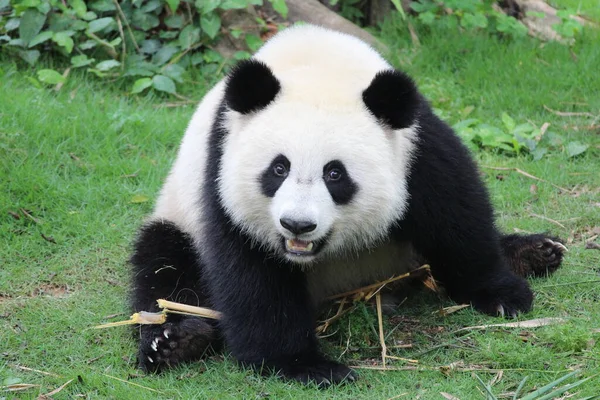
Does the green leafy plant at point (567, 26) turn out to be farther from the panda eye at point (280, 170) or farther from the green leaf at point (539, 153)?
the panda eye at point (280, 170)

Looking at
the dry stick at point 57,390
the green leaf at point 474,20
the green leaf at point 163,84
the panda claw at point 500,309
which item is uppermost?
the panda claw at point 500,309

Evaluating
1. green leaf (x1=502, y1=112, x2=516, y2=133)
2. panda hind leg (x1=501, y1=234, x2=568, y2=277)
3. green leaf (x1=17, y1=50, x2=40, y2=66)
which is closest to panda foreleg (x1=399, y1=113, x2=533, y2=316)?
panda hind leg (x1=501, y1=234, x2=568, y2=277)

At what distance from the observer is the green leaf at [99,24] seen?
714cm

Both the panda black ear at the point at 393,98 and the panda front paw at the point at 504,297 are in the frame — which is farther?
the panda front paw at the point at 504,297

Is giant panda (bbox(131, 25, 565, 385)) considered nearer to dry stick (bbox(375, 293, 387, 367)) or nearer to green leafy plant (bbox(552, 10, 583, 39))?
dry stick (bbox(375, 293, 387, 367))

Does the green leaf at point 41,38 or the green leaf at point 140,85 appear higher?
the green leaf at point 41,38

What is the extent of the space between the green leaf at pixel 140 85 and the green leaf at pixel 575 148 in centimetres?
328

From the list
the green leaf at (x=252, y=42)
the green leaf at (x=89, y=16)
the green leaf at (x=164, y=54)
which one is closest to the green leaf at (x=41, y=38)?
the green leaf at (x=89, y=16)

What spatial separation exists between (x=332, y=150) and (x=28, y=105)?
355cm

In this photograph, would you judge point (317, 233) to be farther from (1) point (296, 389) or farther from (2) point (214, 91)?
(2) point (214, 91)

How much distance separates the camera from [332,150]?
3643 millimetres

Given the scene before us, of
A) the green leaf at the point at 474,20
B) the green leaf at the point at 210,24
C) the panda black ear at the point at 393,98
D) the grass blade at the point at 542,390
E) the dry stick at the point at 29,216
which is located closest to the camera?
the grass blade at the point at 542,390

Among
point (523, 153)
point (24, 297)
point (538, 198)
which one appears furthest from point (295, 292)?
point (523, 153)

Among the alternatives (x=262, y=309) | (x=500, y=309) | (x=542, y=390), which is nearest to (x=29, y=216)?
(x=262, y=309)
